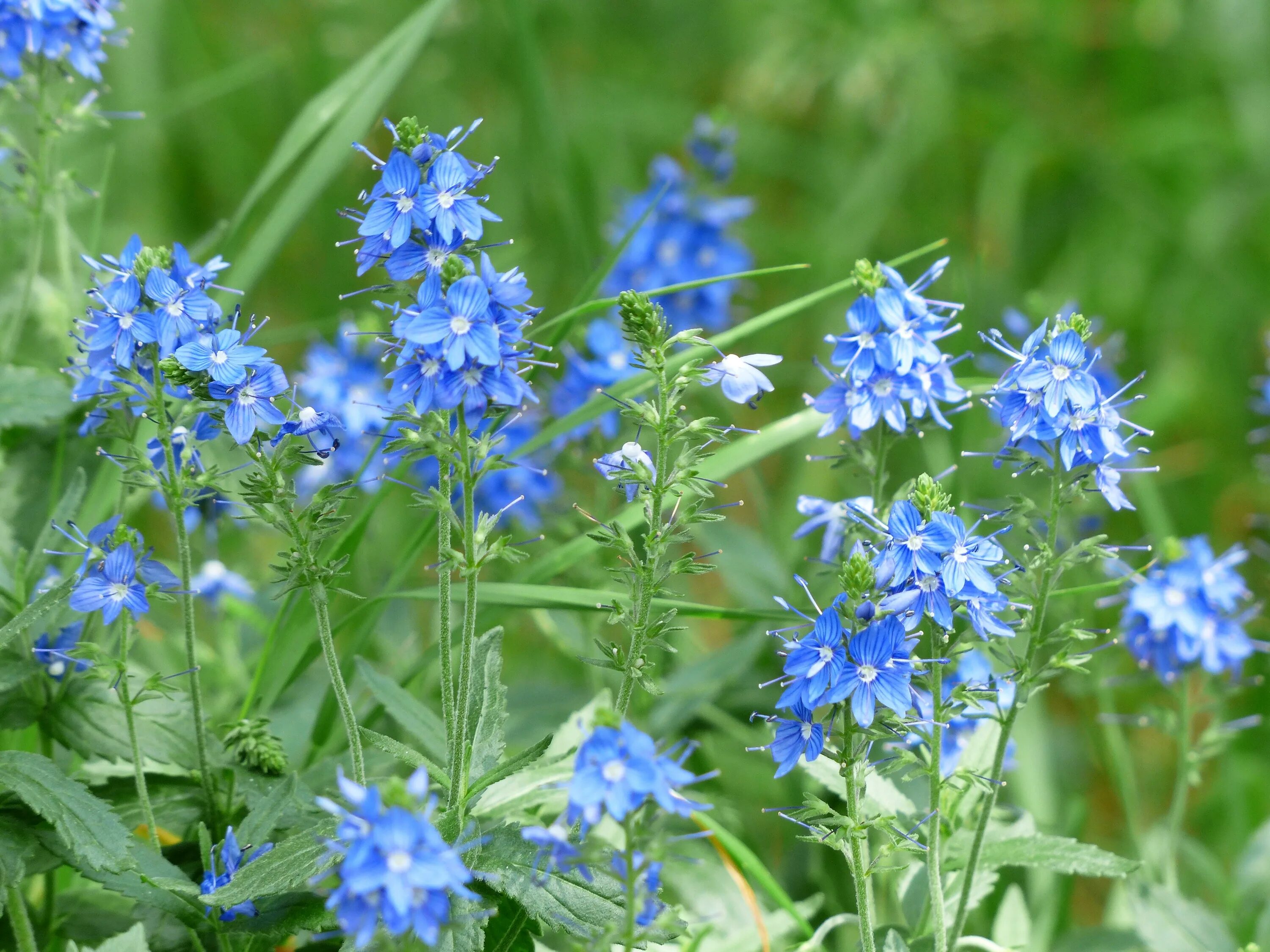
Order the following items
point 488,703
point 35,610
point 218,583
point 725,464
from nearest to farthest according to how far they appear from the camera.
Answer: point 35,610
point 488,703
point 725,464
point 218,583

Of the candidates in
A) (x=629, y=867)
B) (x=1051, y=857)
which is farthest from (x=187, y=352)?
(x=1051, y=857)

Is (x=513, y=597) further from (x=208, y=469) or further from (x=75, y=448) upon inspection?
(x=75, y=448)

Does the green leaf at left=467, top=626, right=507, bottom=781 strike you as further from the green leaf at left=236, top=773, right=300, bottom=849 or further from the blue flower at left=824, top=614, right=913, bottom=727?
the blue flower at left=824, top=614, right=913, bottom=727

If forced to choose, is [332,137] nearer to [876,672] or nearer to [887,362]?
[887,362]

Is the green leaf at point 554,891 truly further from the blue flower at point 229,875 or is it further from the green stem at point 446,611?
the blue flower at point 229,875

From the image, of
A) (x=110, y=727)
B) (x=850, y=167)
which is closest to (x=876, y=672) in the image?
(x=110, y=727)

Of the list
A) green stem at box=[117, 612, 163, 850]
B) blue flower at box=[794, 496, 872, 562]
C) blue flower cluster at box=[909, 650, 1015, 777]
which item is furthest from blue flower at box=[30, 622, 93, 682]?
blue flower cluster at box=[909, 650, 1015, 777]

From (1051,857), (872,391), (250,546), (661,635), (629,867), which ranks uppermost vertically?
(250,546)

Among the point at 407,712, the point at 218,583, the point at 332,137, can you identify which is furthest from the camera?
the point at 218,583
